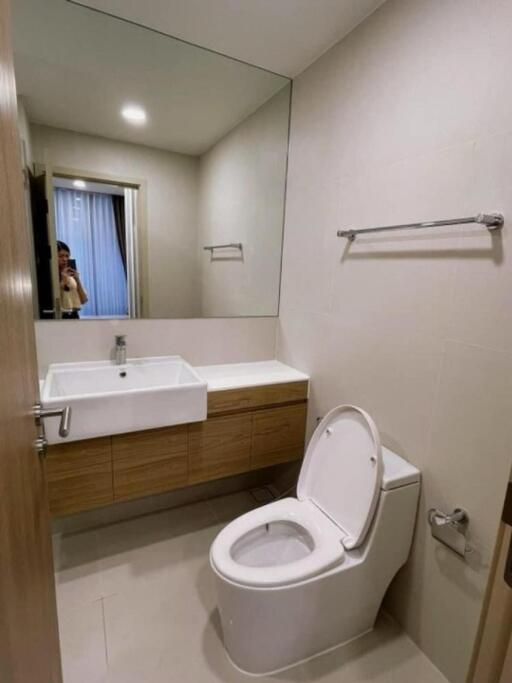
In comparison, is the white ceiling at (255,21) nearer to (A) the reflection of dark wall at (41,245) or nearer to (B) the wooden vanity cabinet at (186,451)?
(A) the reflection of dark wall at (41,245)

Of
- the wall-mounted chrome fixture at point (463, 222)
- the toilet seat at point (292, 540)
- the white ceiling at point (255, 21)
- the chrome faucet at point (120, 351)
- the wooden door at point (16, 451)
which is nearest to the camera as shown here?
the wooden door at point (16, 451)

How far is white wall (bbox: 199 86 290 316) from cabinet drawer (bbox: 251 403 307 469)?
63cm

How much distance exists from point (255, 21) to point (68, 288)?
56.2 inches

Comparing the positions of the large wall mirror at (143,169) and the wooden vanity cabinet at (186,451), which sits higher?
the large wall mirror at (143,169)

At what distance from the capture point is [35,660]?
2.37ft

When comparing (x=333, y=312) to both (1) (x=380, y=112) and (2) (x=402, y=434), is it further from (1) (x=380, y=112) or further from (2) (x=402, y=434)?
(1) (x=380, y=112)

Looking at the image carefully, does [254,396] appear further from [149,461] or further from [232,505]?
[232,505]

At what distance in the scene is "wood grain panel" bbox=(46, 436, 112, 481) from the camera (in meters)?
1.45

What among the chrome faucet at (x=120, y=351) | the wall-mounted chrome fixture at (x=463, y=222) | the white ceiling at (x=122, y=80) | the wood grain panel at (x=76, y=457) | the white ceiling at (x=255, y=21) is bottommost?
the wood grain panel at (x=76, y=457)

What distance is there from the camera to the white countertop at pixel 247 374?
1.83 m

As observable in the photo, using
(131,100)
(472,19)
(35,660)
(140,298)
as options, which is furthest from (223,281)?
(35,660)

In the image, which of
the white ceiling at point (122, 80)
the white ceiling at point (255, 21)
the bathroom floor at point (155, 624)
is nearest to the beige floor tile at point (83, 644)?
the bathroom floor at point (155, 624)

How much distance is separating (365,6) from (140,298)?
1567 mm

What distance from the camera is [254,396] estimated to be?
184 centimetres
